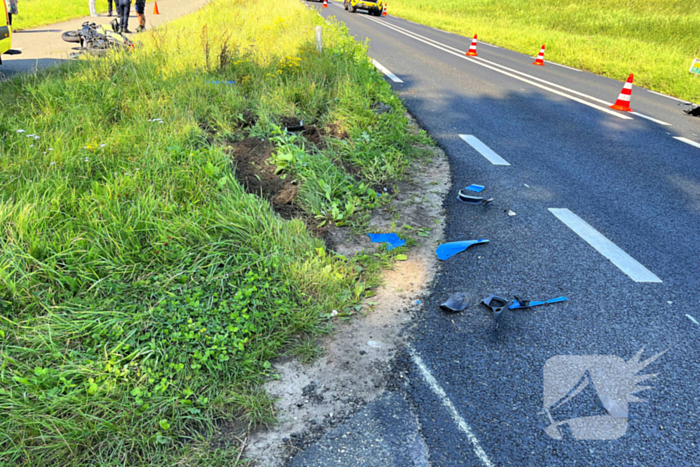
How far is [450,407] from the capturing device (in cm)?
217

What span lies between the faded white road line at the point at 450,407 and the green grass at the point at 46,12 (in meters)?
16.4

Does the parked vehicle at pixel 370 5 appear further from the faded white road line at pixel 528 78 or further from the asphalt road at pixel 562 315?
the asphalt road at pixel 562 315

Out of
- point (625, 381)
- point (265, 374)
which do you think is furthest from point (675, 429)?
point (265, 374)

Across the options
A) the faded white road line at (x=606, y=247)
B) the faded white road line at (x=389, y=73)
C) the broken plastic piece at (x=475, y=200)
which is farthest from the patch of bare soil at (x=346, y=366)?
the faded white road line at (x=389, y=73)

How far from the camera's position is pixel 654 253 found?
3.54m

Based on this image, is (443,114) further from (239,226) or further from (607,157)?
(239,226)

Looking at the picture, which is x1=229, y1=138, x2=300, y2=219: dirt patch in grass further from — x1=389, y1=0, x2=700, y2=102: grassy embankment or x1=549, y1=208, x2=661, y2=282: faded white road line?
x1=389, y1=0, x2=700, y2=102: grassy embankment

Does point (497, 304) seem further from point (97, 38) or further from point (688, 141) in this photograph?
point (97, 38)

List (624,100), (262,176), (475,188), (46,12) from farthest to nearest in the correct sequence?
(46,12) < (624,100) < (475,188) < (262,176)

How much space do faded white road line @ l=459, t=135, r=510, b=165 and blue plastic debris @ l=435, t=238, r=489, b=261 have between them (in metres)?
2.01

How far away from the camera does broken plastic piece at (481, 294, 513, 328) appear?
2762 mm

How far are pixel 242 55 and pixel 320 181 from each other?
472 cm

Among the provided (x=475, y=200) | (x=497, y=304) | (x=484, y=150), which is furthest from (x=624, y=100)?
(x=497, y=304)

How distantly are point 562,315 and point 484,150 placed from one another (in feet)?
10.8
